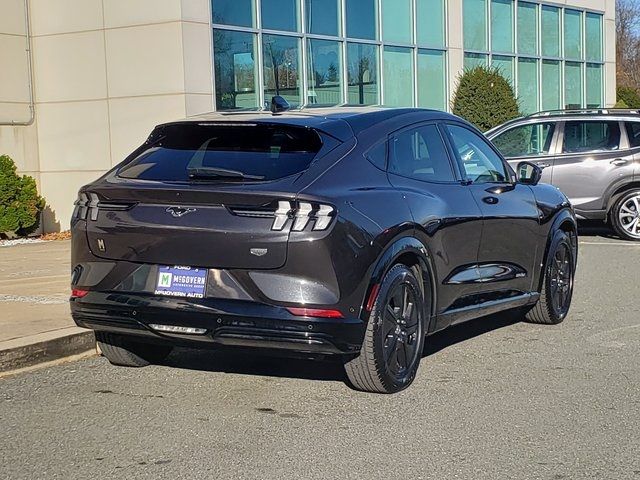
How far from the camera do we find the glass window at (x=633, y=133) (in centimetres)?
1474

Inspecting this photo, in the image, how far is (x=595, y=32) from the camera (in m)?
27.6

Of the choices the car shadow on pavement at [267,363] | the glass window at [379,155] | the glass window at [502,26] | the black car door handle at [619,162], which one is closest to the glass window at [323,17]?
the glass window at [502,26]

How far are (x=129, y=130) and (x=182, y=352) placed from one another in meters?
9.19

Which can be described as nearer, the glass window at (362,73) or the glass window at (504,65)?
the glass window at (362,73)

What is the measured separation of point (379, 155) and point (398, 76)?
47.8 feet

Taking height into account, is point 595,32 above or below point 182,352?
above

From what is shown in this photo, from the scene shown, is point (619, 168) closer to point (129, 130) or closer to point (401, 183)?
point (129, 130)

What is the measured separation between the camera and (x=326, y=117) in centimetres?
622

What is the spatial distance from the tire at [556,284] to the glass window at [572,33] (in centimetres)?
1892

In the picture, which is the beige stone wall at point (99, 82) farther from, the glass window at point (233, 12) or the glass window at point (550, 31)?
the glass window at point (550, 31)

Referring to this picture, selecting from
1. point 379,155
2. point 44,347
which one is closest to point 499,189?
point 379,155

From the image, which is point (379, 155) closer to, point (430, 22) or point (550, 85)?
point (430, 22)

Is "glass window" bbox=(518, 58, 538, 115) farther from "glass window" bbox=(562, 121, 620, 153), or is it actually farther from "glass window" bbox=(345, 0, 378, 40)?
"glass window" bbox=(562, 121, 620, 153)

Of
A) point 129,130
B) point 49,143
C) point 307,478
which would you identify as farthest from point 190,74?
point 307,478
